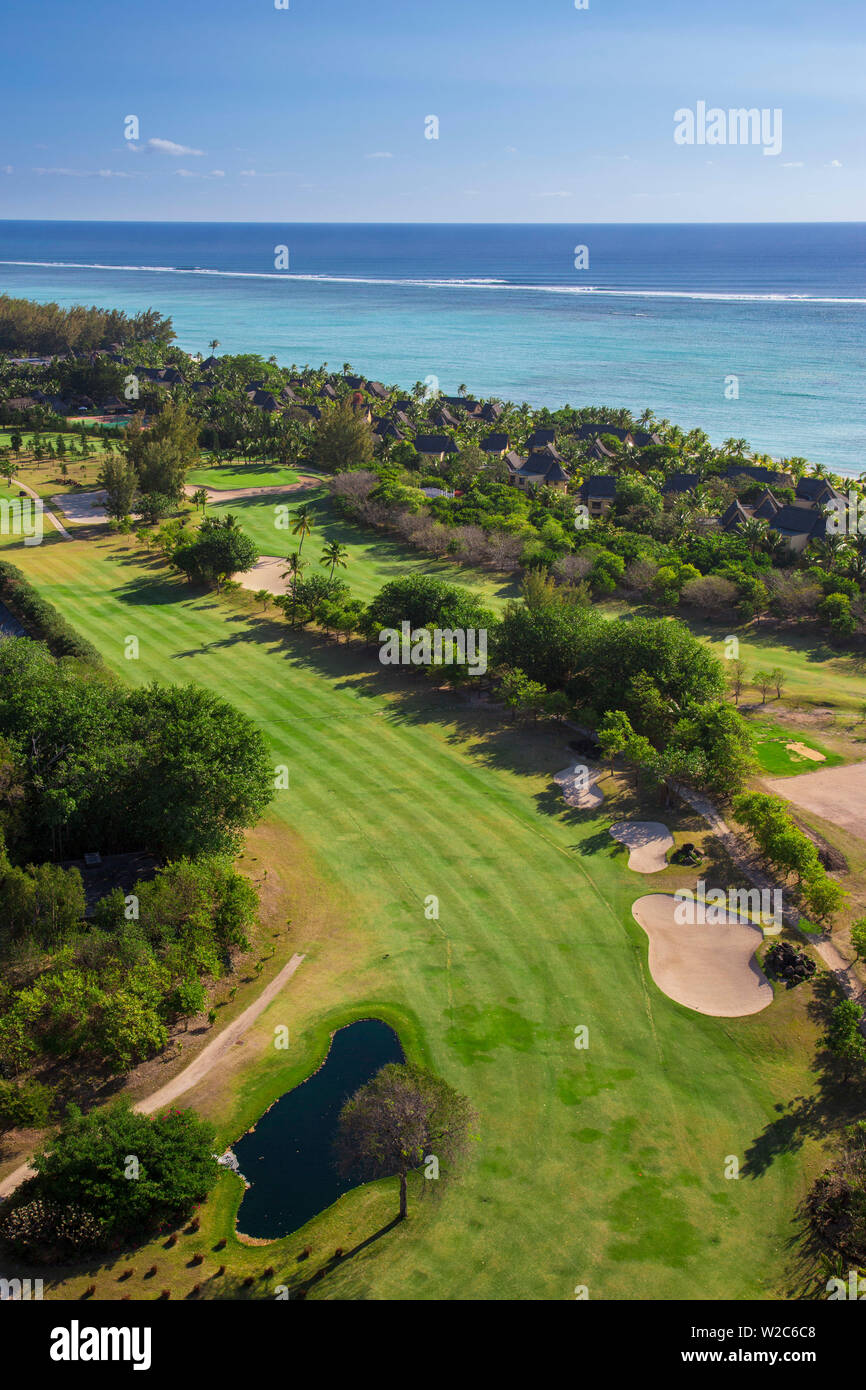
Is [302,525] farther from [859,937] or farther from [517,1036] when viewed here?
[859,937]

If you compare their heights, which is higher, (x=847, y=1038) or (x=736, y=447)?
(x=736, y=447)

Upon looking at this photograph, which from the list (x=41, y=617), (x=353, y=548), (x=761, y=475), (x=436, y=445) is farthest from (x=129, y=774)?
(x=761, y=475)

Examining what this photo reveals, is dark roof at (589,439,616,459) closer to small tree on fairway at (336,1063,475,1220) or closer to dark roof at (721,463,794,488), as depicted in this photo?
dark roof at (721,463,794,488)

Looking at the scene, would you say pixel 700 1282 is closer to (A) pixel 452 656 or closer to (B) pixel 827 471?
(A) pixel 452 656

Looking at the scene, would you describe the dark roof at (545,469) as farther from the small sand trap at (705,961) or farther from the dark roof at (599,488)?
the small sand trap at (705,961)

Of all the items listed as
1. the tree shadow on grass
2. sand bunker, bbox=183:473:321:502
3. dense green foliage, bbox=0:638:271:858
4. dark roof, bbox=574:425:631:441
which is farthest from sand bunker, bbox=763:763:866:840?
dark roof, bbox=574:425:631:441

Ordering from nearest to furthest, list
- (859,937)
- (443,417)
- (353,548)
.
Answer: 1. (859,937)
2. (353,548)
3. (443,417)
